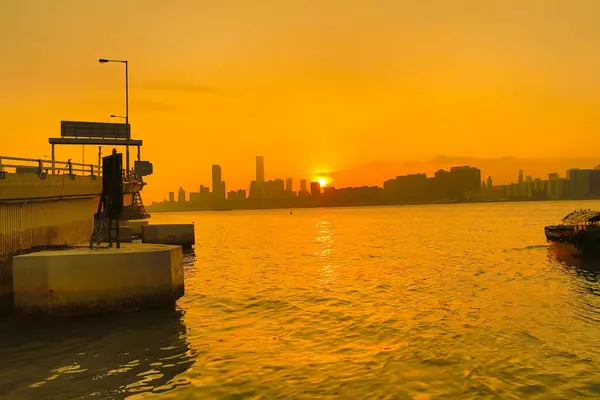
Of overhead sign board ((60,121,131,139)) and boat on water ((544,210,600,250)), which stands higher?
overhead sign board ((60,121,131,139))

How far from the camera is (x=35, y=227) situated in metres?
21.9

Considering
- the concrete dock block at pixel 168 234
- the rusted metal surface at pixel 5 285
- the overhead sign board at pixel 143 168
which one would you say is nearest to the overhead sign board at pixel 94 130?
the overhead sign board at pixel 143 168

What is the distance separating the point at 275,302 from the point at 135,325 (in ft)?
27.8

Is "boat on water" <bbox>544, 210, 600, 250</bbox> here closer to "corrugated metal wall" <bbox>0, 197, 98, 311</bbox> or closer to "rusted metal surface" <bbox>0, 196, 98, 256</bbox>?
"rusted metal surface" <bbox>0, 196, 98, 256</bbox>

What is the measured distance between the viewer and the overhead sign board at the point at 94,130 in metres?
63.5

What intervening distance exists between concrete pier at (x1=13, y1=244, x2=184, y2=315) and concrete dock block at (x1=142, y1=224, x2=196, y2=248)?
31374 millimetres

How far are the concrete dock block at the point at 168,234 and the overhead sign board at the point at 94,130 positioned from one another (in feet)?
59.6

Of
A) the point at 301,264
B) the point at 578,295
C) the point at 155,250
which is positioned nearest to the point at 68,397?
the point at 155,250

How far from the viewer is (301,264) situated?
147ft

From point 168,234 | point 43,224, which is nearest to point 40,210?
point 43,224

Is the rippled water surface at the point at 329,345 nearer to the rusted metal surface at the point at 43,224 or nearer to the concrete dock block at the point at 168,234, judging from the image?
the rusted metal surface at the point at 43,224

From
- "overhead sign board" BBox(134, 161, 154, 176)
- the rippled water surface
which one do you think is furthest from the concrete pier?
"overhead sign board" BBox(134, 161, 154, 176)

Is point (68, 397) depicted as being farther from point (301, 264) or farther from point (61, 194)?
point (301, 264)

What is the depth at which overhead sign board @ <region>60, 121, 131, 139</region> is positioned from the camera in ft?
208
